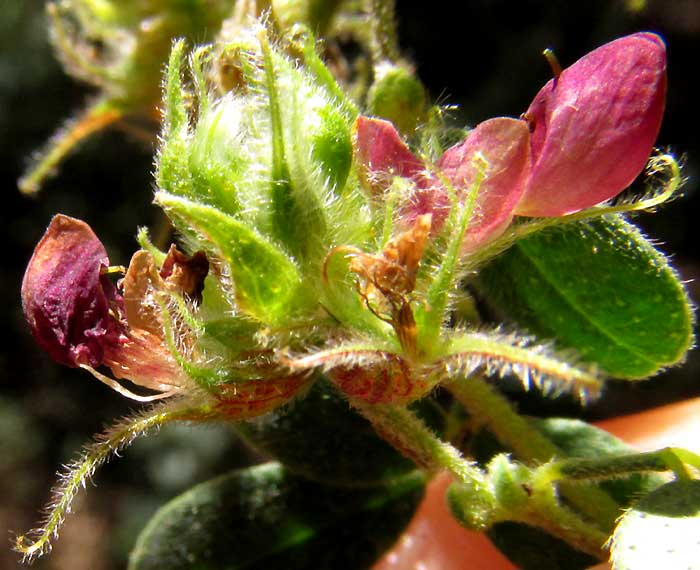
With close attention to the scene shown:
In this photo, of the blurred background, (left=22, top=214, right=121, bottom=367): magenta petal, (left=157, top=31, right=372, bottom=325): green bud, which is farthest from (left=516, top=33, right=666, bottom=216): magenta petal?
the blurred background

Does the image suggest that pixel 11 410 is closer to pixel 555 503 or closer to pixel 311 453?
pixel 311 453

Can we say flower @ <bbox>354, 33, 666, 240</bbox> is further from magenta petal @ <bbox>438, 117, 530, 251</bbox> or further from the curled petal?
the curled petal

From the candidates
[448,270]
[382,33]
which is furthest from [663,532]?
[382,33]

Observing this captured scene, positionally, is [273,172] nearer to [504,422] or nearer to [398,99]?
[398,99]

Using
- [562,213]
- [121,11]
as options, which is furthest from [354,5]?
[562,213]

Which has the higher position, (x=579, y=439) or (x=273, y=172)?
(x=273, y=172)

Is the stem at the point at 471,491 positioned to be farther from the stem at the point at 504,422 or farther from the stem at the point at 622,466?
the stem at the point at 504,422
